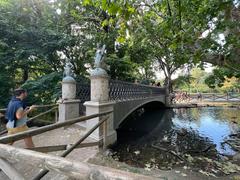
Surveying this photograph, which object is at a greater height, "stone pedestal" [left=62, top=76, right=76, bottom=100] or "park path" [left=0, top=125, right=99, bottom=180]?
"stone pedestal" [left=62, top=76, right=76, bottom=100]

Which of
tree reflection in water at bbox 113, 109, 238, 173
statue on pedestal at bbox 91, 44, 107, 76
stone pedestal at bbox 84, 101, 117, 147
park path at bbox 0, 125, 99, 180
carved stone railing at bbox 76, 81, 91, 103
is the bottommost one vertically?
tree reflection in water at bbox 113, 109, 238, 173

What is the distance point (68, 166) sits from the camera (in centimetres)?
124

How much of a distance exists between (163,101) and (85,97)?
15.4m

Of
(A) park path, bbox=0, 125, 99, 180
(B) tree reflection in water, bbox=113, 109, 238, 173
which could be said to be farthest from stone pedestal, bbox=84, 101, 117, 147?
(B) tree reflection in water, bbox=113, 109, 238, 173

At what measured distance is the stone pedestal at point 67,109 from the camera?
289 inches

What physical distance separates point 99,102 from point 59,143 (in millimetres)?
1701

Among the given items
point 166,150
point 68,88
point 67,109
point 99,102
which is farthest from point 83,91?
point 166,150

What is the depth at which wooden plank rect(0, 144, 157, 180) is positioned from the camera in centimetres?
105

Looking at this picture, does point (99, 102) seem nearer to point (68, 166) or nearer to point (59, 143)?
point (59, 143)

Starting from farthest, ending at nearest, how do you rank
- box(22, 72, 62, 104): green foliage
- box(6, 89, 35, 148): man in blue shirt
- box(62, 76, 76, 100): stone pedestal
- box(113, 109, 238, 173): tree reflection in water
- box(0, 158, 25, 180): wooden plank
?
box(22, 72, 62, 104): green foliage, box(62, 76, 76, 100): stone pedestal, box(113, 109, 238, 173): tree reflection in water, box(6, 89, 35, 148): man in blue shirt, box(0, 158, 25, 180): wooden plank

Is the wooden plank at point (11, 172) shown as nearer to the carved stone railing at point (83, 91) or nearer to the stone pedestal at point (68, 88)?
the stone pedestal at point (68, 88)

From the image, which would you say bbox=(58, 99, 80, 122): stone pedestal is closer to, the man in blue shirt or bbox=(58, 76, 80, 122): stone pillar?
bbox=(58, 76, 80, 122): stone pillar

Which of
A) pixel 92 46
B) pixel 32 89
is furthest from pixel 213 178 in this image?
pixel 92 46

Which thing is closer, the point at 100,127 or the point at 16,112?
the point at 16,112
